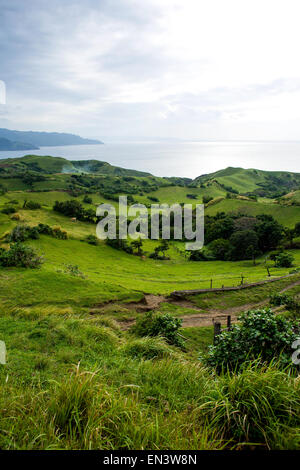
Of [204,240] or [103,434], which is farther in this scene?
[204,240]

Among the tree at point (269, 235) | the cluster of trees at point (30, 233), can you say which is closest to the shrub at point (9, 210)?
the cluster of trees at point (30, 233)

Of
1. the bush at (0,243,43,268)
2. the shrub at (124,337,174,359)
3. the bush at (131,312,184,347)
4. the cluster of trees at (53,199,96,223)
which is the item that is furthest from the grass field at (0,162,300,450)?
the cluster of trees at (53,199,96,223)

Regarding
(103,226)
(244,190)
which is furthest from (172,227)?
(244,190)

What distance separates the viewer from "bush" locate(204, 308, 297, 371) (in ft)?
21.0

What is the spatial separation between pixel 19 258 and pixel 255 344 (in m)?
24.1

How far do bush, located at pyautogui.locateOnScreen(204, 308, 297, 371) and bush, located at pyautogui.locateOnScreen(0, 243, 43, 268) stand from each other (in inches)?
895

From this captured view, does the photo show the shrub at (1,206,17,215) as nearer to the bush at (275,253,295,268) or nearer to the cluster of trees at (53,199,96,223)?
the cluster of trees at (53,199,96,223)

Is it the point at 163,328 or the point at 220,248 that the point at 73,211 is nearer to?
the point at 220,248

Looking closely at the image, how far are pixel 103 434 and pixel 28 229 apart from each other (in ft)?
176

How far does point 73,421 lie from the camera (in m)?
3.61

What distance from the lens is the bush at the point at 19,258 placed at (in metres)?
24.8

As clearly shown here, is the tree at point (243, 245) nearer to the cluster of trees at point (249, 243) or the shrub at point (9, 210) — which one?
the cluster of trees at point (249, 243)

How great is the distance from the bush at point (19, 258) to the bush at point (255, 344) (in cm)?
2272
